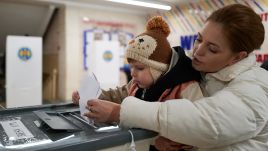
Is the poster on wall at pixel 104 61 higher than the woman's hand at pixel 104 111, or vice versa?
the poster on wall at pixel 104 61

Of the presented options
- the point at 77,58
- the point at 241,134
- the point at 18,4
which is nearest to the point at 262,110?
the point at 241,134

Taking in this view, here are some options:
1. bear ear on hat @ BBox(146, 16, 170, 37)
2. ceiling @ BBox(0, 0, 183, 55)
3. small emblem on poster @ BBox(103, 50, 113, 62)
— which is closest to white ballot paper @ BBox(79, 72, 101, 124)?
bear ear on hat @ BBox(146, 16, 170, 37)

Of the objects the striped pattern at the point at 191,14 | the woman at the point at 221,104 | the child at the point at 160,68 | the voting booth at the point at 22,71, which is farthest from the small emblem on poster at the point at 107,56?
the woman at the point at 221,104

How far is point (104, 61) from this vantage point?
188 inches

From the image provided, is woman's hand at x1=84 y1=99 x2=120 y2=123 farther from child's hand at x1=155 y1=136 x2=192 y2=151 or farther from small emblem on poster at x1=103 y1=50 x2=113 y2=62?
small emblem on poster at x1=103 y1=50 x2=113 y2=62

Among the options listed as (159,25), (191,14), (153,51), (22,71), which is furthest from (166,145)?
(191,14)

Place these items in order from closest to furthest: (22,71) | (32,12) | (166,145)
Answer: (166,145) → (22,71) → (32,12)

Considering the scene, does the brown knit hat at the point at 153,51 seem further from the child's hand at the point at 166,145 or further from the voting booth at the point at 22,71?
the voting booth at the point at 22,71

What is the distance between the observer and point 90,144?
2.05ft

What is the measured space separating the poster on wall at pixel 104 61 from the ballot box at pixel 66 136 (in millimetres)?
3868

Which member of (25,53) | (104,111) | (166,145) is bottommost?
(166,145)

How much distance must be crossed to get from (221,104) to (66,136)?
42cm

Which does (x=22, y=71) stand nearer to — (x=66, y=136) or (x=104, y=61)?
(x=104, y=61)

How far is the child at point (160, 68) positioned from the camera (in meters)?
0.81
